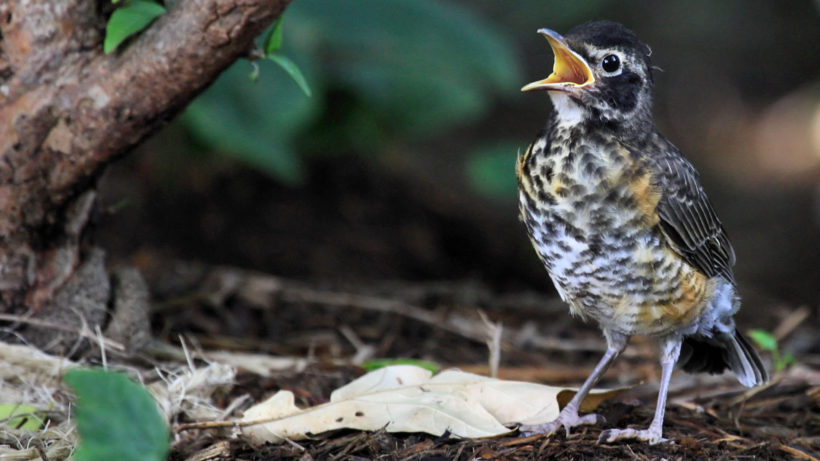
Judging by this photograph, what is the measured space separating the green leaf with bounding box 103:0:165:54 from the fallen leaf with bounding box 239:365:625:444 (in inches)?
49.5

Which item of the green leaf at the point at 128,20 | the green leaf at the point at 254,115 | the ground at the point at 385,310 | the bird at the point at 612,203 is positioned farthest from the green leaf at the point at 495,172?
the green leaf at the point at 128,20

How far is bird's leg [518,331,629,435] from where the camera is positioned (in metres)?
2.99

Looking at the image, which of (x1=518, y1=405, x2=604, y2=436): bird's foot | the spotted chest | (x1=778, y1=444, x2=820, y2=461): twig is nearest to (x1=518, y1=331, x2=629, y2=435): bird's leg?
(x1=518, y1=405, x2=604, y2=436): bird's foot

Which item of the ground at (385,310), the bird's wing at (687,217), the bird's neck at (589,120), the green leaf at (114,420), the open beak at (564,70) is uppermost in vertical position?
the open beak at (564,70)

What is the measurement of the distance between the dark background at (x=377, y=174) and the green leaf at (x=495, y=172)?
1 centimetres

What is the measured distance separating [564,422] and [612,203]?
727 millimetres

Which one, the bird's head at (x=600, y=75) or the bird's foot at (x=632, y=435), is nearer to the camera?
the bird's foot at (x=632, y=435)

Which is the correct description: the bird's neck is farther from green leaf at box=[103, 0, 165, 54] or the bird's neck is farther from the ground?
green leaf at box=[103, 0, 165, 54]

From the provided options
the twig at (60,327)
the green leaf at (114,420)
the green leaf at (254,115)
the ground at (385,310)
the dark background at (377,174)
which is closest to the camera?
the green leaf at (114,420)

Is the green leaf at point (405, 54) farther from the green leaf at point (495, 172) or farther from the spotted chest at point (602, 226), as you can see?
the spotted chest at point (602, 226)

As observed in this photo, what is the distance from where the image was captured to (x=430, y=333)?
4641 millimetres

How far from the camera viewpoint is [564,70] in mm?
3213

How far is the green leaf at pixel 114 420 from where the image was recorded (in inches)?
74.4

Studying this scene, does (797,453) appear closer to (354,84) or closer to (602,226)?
(602,226)
